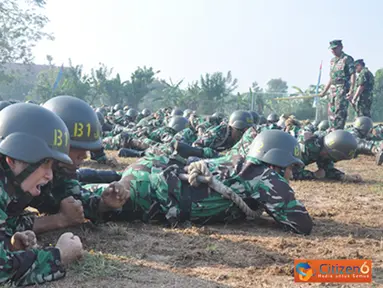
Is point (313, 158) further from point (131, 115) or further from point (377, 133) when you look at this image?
point (131, 115)

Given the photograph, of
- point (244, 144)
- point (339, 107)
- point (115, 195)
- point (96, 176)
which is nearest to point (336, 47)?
point (339, 107)

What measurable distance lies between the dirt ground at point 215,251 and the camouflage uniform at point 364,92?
8181mm

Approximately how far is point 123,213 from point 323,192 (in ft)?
9.80

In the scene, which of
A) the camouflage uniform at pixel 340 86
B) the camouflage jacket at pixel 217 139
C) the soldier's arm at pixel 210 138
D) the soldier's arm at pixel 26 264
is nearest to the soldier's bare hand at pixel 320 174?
the camouflage jacket at pixel 217 139

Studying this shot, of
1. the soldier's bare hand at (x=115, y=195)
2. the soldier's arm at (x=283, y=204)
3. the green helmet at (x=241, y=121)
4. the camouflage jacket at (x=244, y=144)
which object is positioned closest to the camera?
the soldier's bare hand at (x=115, y=195)

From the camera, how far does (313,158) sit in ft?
22.3

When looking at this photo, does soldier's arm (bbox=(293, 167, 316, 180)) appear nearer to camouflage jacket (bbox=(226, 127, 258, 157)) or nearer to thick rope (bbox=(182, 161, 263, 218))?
camouflage jacket (bbox=(226, 127, 258, 157))

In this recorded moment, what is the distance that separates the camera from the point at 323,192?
604 centimetres

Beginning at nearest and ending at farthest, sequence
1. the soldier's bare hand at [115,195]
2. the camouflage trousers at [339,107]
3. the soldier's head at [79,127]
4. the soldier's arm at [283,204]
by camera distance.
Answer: the soldier's bare hand at [115,195]
the soldier's head at [79,127]
the soldier's arm at [283,204]
the camouflage trousers at [339,107]

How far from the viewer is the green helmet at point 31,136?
253cm

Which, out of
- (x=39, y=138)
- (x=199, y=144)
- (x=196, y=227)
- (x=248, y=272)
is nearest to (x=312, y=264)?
(x=248, y=272)

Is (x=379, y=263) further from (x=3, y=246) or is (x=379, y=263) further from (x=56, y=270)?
(x=3, y=246)

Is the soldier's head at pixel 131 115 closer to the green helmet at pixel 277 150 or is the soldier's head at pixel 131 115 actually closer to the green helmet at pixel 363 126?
the green helmet at pixel 363 126

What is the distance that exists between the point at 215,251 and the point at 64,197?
1.20 m
